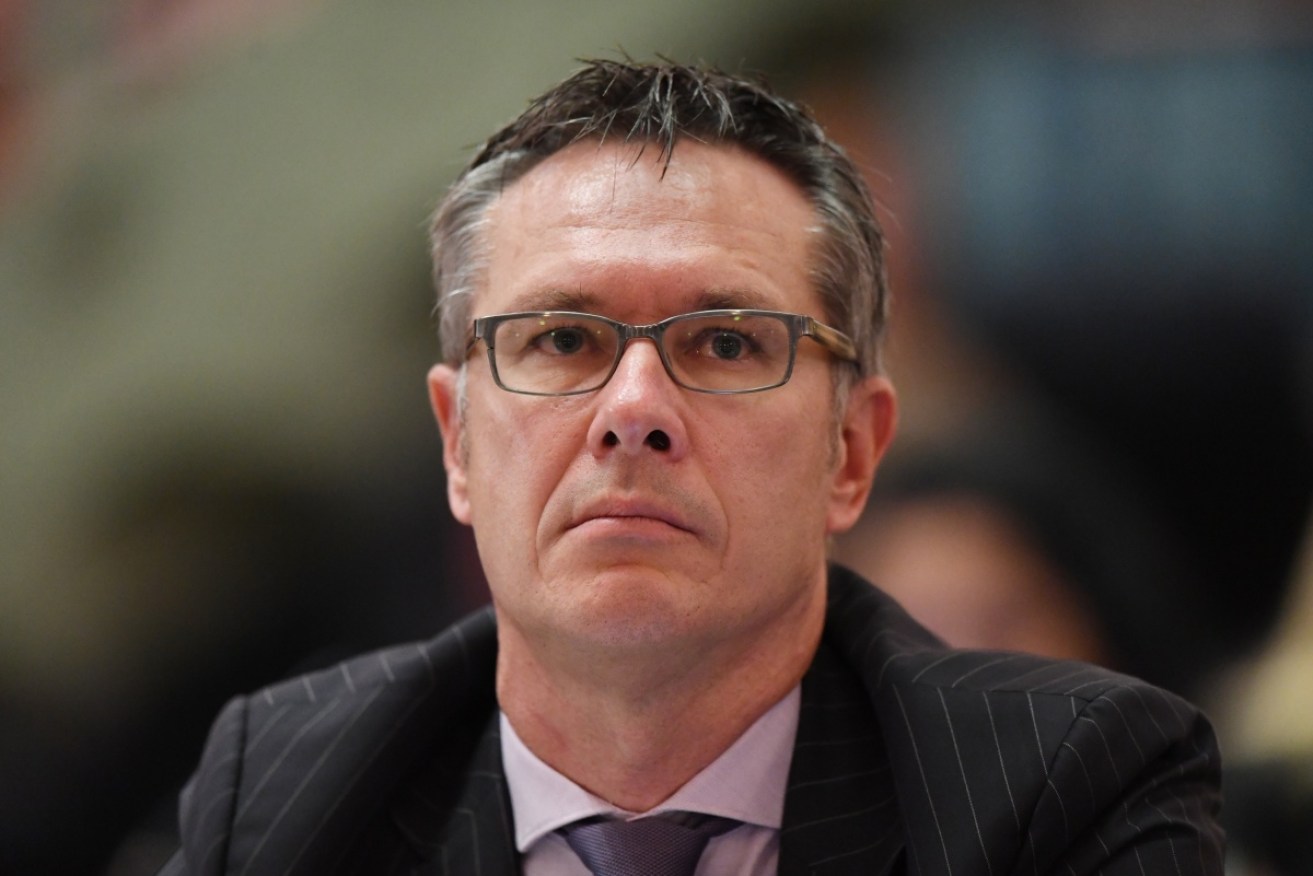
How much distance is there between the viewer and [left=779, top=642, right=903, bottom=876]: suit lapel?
188 cm

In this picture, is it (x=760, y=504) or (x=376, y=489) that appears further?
(x=376, y=489)

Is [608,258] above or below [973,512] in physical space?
above

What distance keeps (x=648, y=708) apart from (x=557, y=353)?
0.55 meters

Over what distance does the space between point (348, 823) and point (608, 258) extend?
3.21 feet

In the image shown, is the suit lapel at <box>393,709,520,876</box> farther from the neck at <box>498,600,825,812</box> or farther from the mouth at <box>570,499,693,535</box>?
the mouth at <box>570,499,693,535</box>

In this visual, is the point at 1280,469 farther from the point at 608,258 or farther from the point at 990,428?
the point at 608,258

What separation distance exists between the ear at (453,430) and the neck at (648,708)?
273mm

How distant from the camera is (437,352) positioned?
3.38 metres

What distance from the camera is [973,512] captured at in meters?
3.06

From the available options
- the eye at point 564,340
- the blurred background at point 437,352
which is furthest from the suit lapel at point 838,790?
the blurred background at point 437,352

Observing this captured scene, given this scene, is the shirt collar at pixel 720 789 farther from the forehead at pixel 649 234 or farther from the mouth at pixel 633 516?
the forehead at pixel 649 234

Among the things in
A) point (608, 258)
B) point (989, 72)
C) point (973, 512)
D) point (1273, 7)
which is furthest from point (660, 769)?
point (1273, 7)

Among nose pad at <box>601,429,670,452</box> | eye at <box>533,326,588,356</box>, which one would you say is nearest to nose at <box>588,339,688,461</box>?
nose pad at <box>601,429,670,452</box>

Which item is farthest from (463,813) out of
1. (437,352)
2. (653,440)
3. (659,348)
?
(437,352)
